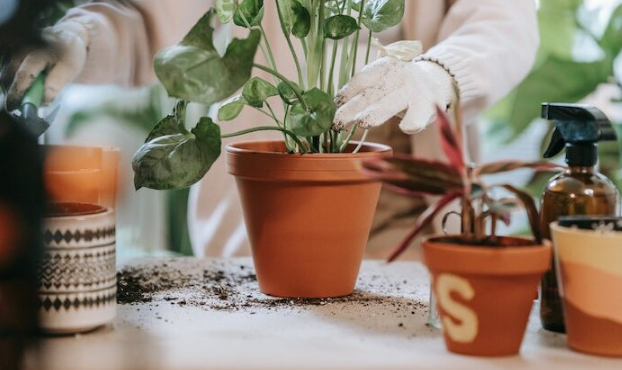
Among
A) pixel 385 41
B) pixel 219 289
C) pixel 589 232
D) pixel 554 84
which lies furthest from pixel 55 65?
pixel 554 84

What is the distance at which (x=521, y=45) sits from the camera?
1450 millimetres

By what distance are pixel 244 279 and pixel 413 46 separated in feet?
1.25

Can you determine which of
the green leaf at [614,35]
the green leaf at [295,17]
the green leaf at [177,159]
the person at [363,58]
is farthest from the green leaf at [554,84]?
the green leaf at [177,159]

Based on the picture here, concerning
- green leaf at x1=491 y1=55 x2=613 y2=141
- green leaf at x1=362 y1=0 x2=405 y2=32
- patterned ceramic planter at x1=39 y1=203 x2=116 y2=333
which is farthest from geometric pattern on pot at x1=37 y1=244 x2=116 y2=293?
green leaf at x1=491 y1=55 x2=613 y2=141

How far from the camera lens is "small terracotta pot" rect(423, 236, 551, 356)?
0.70 m

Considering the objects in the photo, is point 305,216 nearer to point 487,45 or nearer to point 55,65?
point 55,65

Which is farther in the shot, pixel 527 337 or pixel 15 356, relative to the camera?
pixel 527 337

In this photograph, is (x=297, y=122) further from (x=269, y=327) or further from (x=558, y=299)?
(x=558, y=299)

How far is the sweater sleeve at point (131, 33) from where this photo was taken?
1479 mm

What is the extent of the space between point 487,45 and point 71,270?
2.79ft

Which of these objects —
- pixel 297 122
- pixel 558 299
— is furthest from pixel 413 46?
pixel 558 299

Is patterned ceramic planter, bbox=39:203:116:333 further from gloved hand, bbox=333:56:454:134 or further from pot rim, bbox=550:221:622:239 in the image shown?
pot rim, bbox=550:221:622:239

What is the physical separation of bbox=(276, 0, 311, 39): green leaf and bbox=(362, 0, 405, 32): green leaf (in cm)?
8

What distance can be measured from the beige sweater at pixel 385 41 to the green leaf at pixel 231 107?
15.1 inches
